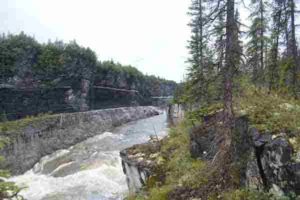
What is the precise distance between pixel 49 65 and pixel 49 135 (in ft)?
44.5

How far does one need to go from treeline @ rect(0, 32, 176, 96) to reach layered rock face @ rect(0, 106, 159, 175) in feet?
23.5

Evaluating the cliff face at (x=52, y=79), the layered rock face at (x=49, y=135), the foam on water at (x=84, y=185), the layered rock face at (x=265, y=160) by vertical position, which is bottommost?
the foam on water at (x=84, y=185)

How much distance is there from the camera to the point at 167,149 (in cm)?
979

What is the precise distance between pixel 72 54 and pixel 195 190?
32.3 metres

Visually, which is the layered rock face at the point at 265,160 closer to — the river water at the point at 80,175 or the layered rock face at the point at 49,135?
the river water at the point at 80,175

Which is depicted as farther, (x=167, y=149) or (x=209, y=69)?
(x=167, y=149)

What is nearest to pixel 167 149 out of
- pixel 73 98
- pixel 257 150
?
pixel 257 150

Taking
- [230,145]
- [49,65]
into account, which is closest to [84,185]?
[230,145]

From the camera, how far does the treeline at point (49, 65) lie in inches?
1270

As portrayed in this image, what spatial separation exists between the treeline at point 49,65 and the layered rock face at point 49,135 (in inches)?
282

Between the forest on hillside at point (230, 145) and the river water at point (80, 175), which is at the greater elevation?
the forest on hillside at point (230, 145)

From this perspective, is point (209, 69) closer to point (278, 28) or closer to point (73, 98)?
point (278, 28)

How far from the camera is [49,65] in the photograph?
114 feet

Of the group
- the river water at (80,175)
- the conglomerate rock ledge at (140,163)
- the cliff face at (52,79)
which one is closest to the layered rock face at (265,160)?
the conglomerate rock ledge at (140,163)
